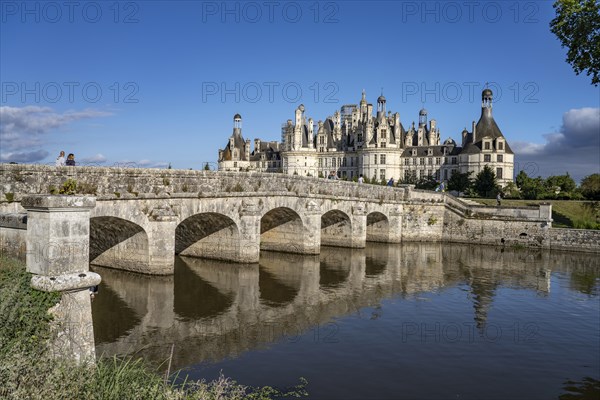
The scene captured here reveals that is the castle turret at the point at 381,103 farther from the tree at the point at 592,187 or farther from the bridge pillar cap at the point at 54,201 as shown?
the bridge pillar cap at the point at 54,201

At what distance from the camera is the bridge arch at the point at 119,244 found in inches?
795

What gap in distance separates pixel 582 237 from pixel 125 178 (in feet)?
101

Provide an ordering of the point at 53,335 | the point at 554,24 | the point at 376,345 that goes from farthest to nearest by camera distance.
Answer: the point at 554,24 → the point at 376,345 → the point at 53,335

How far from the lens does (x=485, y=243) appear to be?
3759cm

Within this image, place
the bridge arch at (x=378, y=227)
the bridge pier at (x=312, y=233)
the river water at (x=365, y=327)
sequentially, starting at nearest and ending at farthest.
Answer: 1. the river water at (x=365, y=327)
2. the bridge pier at (x=312, y=233)
3. the bridge arch at (x=378, y=227)

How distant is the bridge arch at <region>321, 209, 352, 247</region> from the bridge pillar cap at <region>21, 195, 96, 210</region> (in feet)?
83.8

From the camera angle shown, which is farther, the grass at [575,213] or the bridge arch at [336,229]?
the grass at [575,213]

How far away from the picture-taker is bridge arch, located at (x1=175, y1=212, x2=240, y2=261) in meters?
24.6

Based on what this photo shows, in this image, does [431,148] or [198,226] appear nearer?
[198,226]

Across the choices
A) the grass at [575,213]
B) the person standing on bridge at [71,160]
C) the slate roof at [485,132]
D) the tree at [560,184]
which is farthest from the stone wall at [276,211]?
the slate roof at [485,132]

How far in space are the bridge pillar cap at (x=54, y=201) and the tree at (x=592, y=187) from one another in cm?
4866

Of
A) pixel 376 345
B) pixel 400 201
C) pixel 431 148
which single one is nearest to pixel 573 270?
pixel 400 201

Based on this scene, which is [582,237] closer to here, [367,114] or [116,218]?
[116,218]

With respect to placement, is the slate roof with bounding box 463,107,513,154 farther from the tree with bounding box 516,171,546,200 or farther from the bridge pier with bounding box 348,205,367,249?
the bridge pier with bounding box 348,205,367,249
